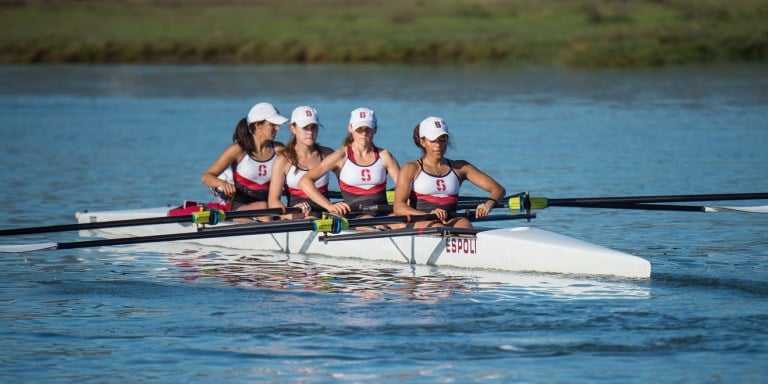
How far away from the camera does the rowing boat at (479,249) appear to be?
1035cm

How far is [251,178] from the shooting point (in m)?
12.7

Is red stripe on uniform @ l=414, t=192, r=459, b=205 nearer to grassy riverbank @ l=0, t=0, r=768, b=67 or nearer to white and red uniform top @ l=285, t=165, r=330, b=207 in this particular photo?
white and red uniform top @ l=285, t=165, r=330, b=207

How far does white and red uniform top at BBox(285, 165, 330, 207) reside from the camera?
1204cm

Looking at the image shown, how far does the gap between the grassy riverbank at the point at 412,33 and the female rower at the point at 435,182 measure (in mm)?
28766

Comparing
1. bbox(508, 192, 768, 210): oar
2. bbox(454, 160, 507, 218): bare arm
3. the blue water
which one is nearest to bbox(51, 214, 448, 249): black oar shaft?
the blue water

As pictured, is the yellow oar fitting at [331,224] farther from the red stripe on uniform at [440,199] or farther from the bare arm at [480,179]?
the bare arm at [480,179]

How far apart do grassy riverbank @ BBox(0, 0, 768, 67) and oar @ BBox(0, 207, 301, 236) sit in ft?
93.6

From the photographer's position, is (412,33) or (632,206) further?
(412,33)

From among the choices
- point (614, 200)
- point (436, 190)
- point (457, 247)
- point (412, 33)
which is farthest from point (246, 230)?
point (412, 33)

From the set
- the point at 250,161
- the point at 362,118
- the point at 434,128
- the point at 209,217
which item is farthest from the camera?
the point at 250,161

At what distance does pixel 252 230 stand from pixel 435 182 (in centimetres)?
163

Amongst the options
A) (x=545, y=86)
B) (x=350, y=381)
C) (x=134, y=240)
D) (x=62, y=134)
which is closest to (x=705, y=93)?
(x=545, y=86)

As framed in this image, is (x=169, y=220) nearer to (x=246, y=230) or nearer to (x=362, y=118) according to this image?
(x=246, y=230)

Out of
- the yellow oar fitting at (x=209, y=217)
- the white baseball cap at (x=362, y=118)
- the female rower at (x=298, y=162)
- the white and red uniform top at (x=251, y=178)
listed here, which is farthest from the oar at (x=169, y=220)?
the white baseball cap at (x=362, y=118)
